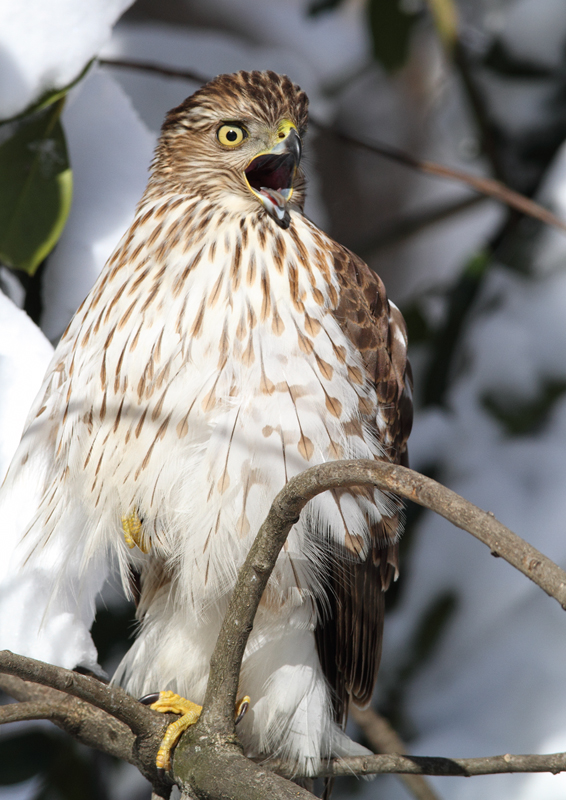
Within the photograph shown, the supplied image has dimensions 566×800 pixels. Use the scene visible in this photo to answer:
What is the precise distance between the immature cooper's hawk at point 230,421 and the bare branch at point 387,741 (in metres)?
0.41

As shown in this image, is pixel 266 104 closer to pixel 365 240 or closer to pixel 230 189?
pixel 230 189

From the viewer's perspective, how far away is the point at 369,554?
1.22 meters

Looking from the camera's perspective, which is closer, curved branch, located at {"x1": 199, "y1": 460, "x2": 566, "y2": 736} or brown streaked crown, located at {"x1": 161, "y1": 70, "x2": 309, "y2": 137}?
curved branch, located at {"x1": 199, "y1": 460, "x2": 566, "y2": 736}

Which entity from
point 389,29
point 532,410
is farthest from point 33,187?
point 389,29

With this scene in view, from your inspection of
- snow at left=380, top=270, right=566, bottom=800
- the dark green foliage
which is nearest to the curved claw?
snow at left=380, top=270, right=566, bottom=800

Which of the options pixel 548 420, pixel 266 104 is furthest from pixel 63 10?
pixel 548 420

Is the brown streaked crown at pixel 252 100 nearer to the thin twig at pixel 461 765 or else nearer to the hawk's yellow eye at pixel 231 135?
the hawk's yellow eye at pixel 231 135

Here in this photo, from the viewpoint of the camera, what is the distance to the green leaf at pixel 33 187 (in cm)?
124

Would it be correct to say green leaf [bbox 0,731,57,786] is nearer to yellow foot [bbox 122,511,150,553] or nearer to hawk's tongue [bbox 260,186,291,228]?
yellow foot [bbox 122,511,150,553]

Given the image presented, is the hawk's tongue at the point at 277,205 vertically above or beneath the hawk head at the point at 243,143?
beneath

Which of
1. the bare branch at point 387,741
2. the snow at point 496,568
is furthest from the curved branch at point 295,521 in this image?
the snow at point 496,568

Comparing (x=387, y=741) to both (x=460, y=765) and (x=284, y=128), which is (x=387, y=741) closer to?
(x=460, y=765)

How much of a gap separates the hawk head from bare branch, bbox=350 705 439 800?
1057 mm

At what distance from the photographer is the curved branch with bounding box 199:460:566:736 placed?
2.09ft
